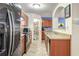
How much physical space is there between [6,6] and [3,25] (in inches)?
8.2

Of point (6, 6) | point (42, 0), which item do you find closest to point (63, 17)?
point (42, 0)

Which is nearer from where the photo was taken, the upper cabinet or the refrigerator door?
the refrigerator door

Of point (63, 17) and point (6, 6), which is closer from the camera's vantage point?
point (6, 6)

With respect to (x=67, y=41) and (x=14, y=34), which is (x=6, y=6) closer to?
(x=14, y=34)

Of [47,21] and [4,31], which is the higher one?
[47,21]

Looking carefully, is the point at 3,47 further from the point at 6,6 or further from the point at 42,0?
the point at 42,0

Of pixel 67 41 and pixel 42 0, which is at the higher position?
pixel 42 0

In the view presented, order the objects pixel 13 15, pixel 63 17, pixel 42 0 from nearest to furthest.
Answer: pixel 42 0 → pixel 13 15 → pixel 63 17

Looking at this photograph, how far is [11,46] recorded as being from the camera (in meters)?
1.45

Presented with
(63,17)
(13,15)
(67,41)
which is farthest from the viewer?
(63,17)

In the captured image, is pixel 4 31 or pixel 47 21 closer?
pixel 4 31

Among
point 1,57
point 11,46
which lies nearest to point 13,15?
point 11,46

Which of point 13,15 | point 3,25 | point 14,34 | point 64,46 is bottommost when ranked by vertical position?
point 64,46

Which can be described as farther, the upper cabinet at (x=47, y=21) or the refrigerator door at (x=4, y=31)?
the upper cabinet at (x=47, y=21)
